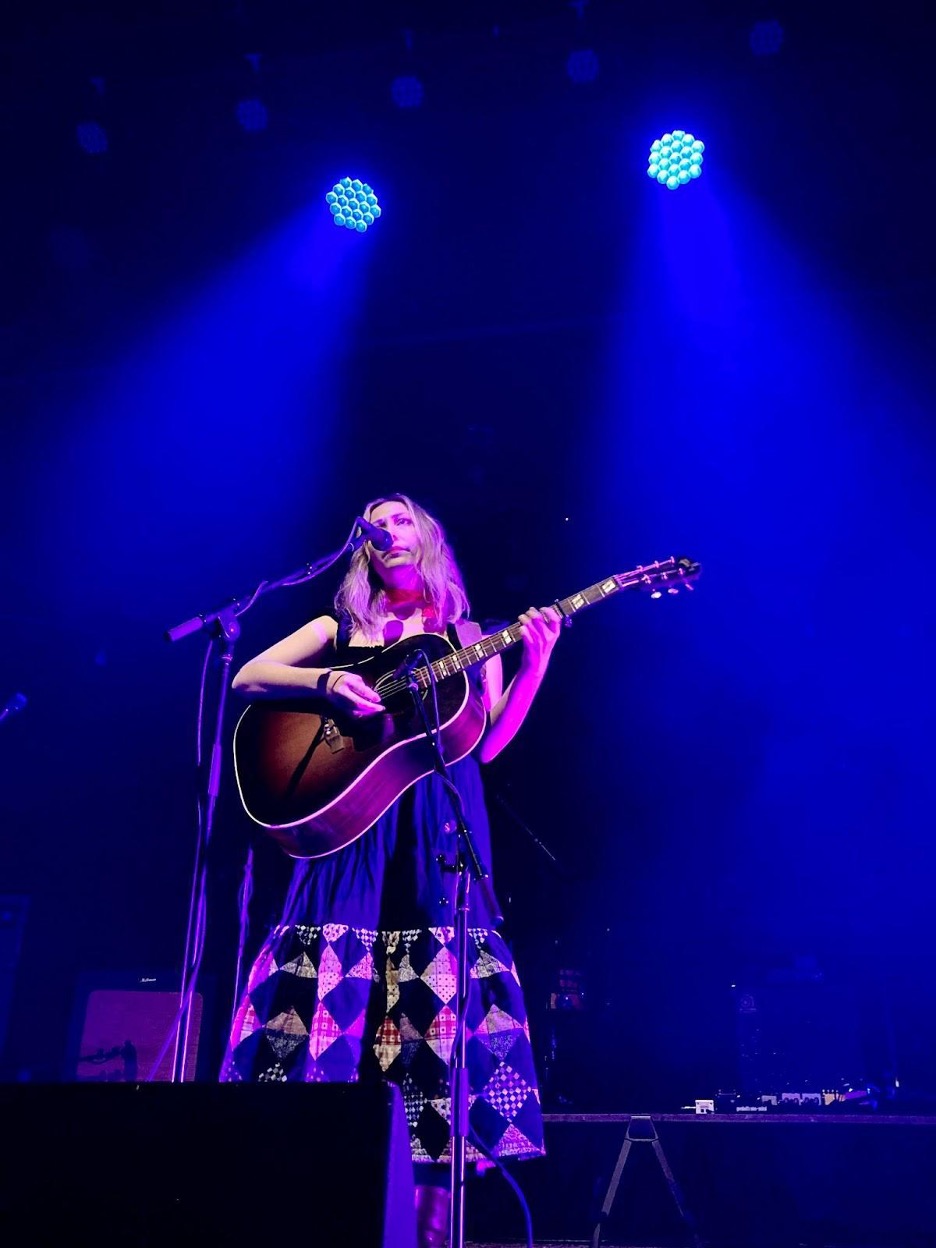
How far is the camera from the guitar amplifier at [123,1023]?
18.5 feet

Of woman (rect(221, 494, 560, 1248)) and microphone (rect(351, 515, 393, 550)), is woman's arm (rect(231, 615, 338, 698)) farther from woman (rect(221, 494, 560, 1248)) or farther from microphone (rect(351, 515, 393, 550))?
microphone (rect(351, 515, 393, 550))

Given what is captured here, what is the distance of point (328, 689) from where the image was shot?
302cm

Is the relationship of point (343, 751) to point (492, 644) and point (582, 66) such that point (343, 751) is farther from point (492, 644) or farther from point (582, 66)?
point (582, 66)

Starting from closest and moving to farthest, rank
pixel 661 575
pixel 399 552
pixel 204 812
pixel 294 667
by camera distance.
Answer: pixel 204 812 → pixel 294 667 → pixel 399 552 → pixel 661 575

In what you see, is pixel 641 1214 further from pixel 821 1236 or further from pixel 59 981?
pixel 59 981

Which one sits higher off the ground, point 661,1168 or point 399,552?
point 399,552

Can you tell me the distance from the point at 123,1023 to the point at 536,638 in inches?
155

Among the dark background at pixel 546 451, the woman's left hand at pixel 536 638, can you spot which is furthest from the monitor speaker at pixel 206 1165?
the dark background at pixel 546 451

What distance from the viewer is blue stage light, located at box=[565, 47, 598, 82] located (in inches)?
161

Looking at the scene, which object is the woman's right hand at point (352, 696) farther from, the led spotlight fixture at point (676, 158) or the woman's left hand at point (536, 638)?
the led spotlight fixture at point (676, 158)

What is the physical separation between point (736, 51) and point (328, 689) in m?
3.03

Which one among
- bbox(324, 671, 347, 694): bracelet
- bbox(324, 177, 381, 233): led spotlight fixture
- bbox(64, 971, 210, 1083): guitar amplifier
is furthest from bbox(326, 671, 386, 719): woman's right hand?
bbox(64, 971, 210, 1083): guitar amplifier

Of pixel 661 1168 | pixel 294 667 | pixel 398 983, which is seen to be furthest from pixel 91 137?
pixel 661 1168

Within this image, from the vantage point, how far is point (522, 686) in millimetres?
3229
